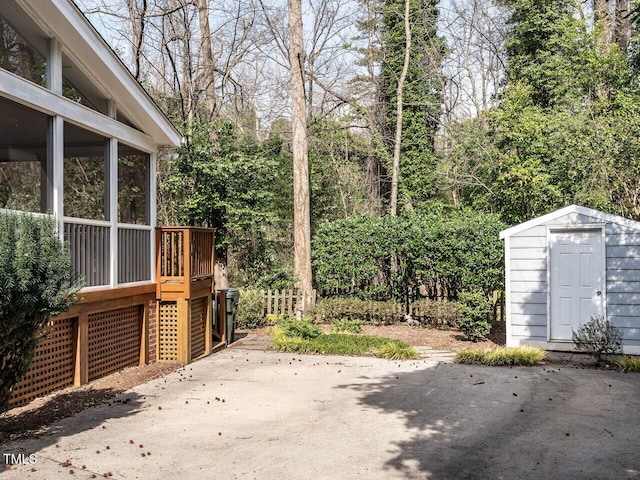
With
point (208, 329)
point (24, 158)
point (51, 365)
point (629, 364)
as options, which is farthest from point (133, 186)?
point (629, 364)

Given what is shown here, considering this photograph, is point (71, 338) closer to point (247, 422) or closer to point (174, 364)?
point (174, 364)

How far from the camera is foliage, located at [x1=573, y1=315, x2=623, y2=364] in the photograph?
32.8 ft

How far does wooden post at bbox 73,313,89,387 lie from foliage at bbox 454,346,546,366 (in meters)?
6.20

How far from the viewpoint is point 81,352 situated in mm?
8273

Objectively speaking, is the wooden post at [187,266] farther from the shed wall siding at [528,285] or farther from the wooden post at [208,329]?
the shed wall siding at [528,285]

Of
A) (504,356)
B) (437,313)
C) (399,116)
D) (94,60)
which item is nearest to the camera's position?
(94,60)

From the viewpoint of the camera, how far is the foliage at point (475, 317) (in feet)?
41.2

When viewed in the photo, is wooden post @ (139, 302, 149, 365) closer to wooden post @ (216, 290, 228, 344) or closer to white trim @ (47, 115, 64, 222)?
A: wooden post @ (216, 290, 228, 344)

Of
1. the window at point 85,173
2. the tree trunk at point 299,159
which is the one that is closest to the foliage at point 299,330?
A: the tree trunk at point 299,159

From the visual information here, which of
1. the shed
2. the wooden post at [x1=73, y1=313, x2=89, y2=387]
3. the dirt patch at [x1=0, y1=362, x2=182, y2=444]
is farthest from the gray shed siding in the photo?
the wooden post at [x1=73, y1=313, x2=89, y2=387]

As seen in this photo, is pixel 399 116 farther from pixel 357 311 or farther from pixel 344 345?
pixel 344 345

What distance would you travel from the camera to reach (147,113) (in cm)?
997

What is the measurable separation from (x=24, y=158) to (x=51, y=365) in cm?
279

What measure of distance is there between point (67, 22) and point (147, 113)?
91.6 inches
